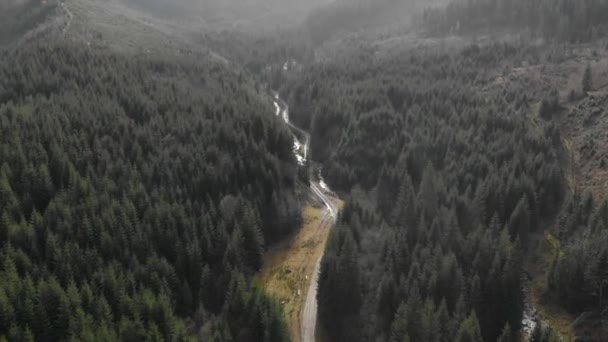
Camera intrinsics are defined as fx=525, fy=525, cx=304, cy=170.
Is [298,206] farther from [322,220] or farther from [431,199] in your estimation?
[431,199]

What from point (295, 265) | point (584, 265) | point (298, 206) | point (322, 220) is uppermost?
point (584, 265)

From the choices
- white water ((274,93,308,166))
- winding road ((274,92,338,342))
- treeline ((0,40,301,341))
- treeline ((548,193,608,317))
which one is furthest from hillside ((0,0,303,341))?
treeline ((548,193,608,317))

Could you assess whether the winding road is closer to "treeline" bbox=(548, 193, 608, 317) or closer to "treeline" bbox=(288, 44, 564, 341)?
"treeline" bbox=(288, 44, 564, 341)

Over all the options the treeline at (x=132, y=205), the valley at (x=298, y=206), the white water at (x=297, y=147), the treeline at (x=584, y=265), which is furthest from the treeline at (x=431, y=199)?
the treeline at (x=132, y=205)

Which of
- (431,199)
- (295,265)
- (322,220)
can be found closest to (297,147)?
(322,220)

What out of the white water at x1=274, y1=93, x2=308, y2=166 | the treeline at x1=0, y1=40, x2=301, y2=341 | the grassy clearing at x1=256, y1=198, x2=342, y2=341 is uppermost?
the treeline at x1=0, y1=40, x2=301, y2=341

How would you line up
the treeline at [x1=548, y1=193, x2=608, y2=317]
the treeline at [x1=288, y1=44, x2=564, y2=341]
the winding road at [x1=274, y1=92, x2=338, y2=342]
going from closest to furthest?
the treeline at [x1=548, y1=193, x2=608, y2=317] → the treeline at [x1=288, y1=44, x2=564, y2=341] → the winding road at [x1=274, y1=92, x2=338, y2=342]
